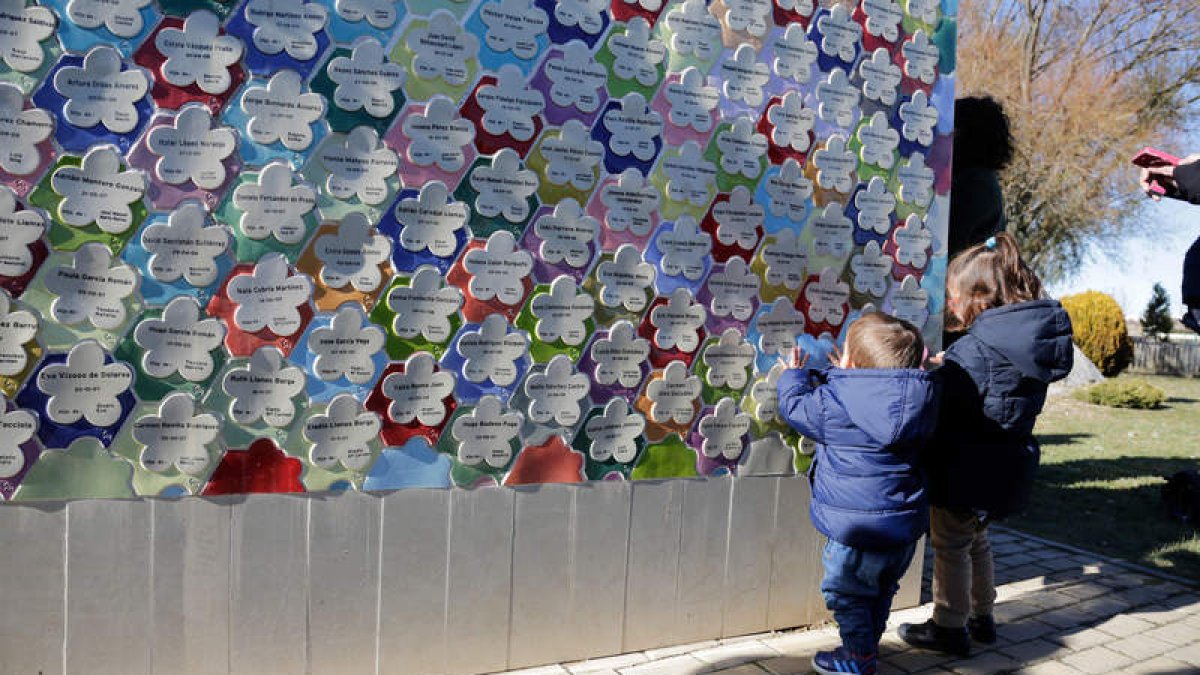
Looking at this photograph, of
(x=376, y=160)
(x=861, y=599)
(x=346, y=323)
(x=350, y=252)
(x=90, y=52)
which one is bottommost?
(x=861, y=599)

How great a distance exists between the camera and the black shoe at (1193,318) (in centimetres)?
414

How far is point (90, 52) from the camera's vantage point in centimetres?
224

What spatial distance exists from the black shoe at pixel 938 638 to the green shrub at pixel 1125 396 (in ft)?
36.9

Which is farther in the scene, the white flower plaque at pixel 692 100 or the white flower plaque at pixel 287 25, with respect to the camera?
the white flower plaque at pixel 692 100

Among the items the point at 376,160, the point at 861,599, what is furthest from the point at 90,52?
the point at 861,599

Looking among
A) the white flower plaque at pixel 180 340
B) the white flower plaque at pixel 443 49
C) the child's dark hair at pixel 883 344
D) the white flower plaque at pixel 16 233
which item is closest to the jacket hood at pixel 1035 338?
the child's dark hair at pixel 883 344

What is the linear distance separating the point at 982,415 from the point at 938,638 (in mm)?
947

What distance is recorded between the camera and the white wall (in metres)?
2.36

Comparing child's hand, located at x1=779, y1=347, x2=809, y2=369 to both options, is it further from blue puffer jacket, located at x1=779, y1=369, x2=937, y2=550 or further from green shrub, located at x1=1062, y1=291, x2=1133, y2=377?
green shrub, located at x1=1062, y1=291, x2=1133, y2=377

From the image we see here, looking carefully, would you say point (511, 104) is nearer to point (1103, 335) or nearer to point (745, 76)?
point (745, 76)

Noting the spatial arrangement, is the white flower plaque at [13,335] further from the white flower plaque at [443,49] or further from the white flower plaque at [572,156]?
the white flower plaque at [572,156]

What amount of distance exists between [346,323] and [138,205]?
66 cm

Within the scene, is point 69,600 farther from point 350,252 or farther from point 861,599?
point 861,599

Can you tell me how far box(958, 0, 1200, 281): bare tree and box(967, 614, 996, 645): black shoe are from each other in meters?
19.1
